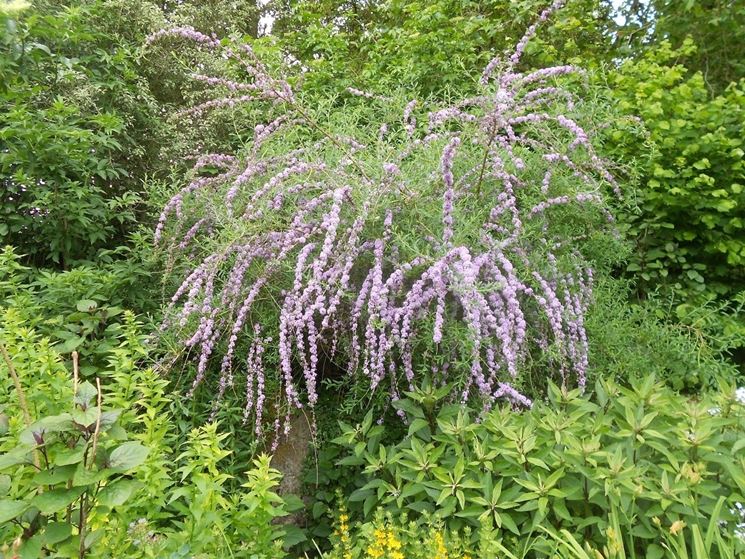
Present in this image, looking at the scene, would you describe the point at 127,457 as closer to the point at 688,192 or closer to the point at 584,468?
the point at 584,468

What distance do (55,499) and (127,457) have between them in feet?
0.54

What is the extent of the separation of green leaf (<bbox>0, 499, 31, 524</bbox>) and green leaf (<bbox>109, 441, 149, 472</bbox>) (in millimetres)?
183

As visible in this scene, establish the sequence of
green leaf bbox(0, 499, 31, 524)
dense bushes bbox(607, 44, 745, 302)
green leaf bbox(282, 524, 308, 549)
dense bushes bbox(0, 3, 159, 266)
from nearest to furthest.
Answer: green leaf bbox(0, 499, 31, 524) < green leaf bbox(282, 524, 308, 549) < dense bushes bbox(0, 3, 159, 266) < dense bushes bbox(607, 44, 745, 302)

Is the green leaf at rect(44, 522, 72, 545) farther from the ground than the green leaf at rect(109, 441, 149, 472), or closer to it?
closer to it

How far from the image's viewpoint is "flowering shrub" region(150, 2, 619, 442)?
7.79 ft

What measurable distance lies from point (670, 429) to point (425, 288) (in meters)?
1.14

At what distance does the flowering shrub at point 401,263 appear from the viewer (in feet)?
7.79

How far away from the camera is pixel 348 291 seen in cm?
266

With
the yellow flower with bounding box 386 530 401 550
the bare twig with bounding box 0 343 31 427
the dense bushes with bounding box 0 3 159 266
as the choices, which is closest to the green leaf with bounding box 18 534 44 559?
the bare twig with bounding box 0 343 31 427

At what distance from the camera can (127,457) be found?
52.2 inches

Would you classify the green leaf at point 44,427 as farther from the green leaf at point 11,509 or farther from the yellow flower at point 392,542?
the yellow flower at point 392,542

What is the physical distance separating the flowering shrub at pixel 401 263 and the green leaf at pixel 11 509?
1212 mm

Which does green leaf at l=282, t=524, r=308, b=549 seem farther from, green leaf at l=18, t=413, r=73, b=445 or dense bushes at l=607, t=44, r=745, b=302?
dense bushes at l=607, t=44, r=745, b=302

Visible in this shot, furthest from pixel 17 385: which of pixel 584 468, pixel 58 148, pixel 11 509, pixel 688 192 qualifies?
pixel 688 192
